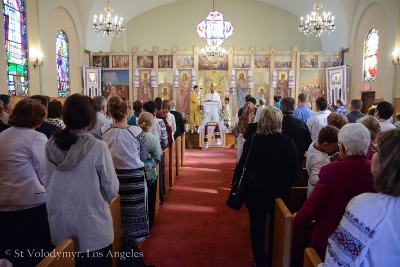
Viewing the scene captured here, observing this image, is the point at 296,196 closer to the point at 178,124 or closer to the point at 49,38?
the point at 178,124

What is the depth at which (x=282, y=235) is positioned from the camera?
9.28 ft

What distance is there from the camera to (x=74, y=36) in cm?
1394

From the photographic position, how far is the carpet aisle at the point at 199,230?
3.98 metres

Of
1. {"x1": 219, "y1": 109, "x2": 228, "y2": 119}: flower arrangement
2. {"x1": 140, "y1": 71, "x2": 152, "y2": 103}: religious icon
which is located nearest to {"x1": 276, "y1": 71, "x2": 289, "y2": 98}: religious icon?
{"x1": 219, "y1": 109, "x2": 228, "y2": 119}: flower arrangement

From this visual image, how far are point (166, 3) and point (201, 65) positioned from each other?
15.9ft

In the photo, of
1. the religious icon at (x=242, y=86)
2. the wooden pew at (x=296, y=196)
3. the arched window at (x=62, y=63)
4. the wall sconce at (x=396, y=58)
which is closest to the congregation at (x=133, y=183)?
the wooden pew at (x=296, y=196)

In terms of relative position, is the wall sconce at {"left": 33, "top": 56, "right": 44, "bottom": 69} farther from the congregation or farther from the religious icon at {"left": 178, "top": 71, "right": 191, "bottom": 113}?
the congregation

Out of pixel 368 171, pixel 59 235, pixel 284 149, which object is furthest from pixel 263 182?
pixel 59 235

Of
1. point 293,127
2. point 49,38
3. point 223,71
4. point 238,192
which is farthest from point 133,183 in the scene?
point 223,71

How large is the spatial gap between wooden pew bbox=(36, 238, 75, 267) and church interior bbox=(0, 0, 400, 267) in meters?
1.21

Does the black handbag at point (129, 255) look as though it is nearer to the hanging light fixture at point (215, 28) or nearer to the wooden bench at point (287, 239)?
the wooden bench at point (287, 239)

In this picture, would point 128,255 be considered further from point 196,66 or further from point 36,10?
point 196,66

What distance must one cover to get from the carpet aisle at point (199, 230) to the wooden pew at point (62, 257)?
1.92 meters

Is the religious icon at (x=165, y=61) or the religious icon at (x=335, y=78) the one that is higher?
the religious icon at (x=165, y=61)
